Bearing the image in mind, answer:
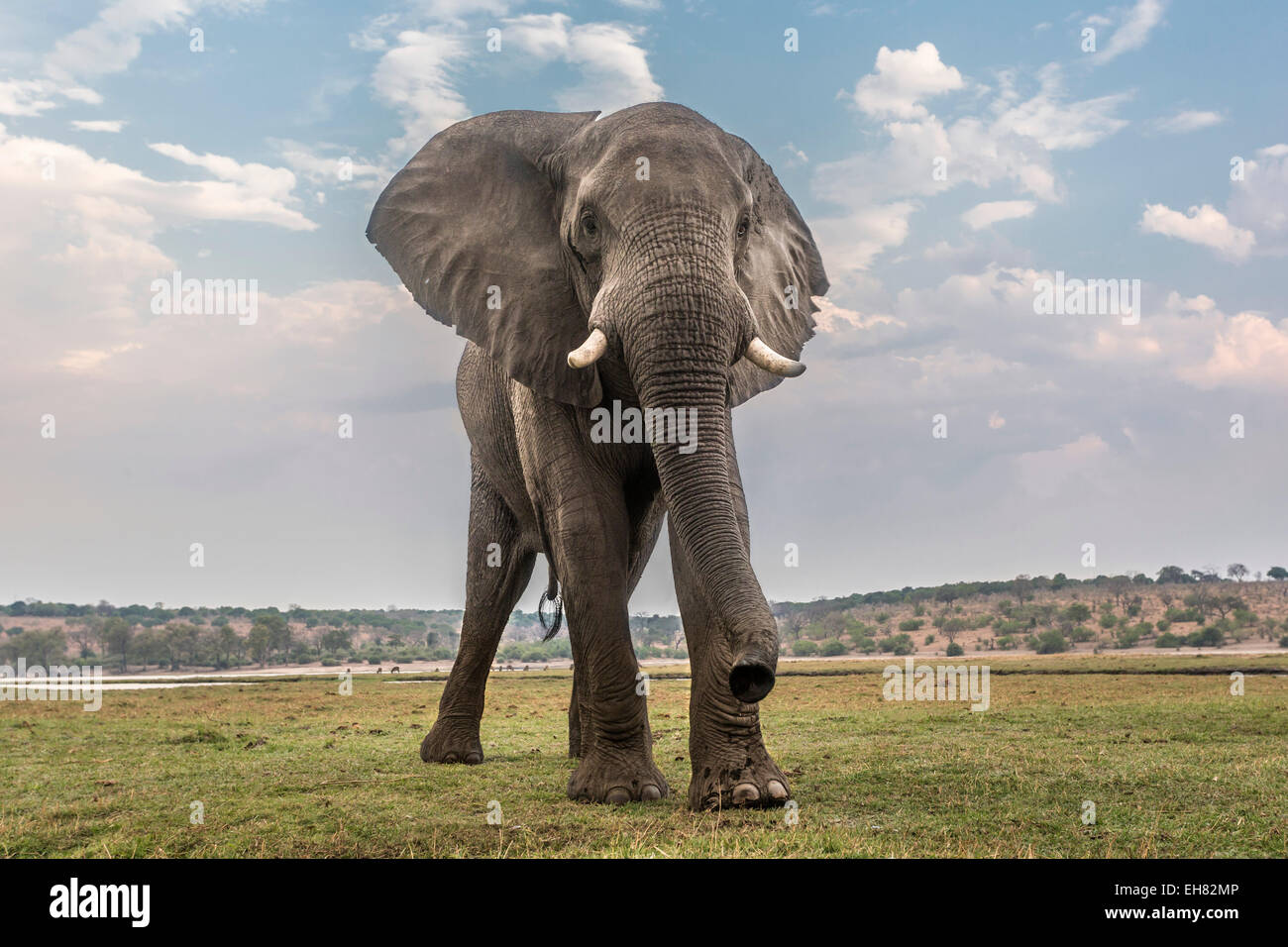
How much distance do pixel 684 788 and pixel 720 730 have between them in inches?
84.8

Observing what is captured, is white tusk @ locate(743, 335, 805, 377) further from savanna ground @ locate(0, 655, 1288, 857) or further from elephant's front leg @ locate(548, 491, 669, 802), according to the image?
savanna ground @ locate(0, 655, 1288, 857)

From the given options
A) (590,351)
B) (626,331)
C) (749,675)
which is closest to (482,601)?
(590,351)

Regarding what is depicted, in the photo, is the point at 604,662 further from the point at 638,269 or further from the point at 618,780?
the point at 638,269

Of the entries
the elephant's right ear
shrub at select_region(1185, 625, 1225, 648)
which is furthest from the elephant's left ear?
shrub at select_region(1185, 625, 1225, 648)

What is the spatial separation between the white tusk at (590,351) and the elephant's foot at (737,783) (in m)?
3.39

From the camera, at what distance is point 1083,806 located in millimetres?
9336

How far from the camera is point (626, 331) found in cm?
954

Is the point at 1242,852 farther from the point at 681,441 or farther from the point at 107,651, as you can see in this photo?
the point at 107,651

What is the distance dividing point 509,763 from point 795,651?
110 m

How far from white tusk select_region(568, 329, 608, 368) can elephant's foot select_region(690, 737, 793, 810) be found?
134 inches

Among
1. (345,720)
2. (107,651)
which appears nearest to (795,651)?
(107,651)

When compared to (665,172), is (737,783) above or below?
below

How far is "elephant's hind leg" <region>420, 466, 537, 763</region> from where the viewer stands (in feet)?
50.7

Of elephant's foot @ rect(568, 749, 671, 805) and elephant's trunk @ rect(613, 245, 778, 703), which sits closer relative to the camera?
elephant's trunk @ rect(613, 245, 778, 703)
